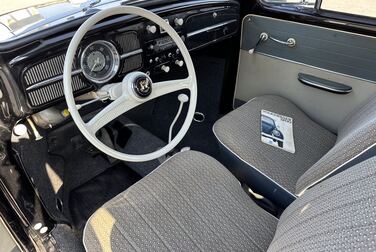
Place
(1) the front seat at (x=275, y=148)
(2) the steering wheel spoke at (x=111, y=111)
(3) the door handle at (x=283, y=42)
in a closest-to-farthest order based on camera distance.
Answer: (2) the steering wheel spoke at (x=111, y=111) < (1) the front seat at (x=275, y=148) < (3) the door handle at (x=283, y=42)

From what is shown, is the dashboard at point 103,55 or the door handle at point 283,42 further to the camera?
the door handle at point 283,42

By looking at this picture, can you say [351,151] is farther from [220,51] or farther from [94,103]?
[220,51]

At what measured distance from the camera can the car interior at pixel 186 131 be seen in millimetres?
1000

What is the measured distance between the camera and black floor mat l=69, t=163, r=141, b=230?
1604 millimetres

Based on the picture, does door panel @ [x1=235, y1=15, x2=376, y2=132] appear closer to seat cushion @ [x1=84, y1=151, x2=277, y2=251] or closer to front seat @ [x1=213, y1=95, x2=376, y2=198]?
front seat @ [x1=213, y1=95, x2=376, y2=198]

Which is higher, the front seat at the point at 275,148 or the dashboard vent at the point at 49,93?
the dashboard vent at the point at 49,93

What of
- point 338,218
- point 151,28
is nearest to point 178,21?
point 151,28

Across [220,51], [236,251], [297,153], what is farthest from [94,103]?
[220,51]

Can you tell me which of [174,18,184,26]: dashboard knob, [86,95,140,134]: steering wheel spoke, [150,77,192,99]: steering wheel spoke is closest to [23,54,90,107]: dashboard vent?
[86,95,140,134]: steering wheel spoke

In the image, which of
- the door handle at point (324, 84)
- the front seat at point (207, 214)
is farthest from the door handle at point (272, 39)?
the front seat at point (207, 214)

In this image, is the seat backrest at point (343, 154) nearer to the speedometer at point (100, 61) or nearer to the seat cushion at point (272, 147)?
the seat cushion at point (272, 147)

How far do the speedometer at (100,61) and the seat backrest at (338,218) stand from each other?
2.72ft

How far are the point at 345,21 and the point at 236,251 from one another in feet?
3.94

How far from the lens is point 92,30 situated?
1.18m
